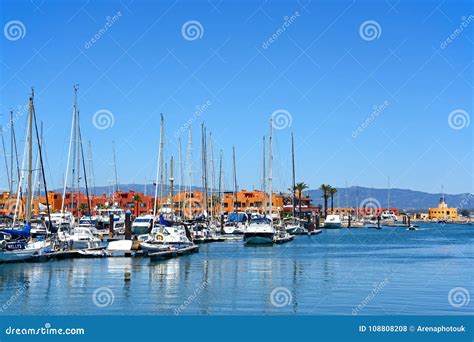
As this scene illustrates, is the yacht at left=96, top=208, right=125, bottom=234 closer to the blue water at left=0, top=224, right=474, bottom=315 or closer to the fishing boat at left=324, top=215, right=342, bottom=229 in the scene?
the blue water at left=0, top=224, right=474, bottom=315

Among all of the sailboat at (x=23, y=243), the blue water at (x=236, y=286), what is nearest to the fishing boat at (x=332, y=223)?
the blue water at (x=236, y=286)

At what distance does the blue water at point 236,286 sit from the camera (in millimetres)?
30984

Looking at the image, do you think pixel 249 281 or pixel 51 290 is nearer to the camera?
pixel 51 290

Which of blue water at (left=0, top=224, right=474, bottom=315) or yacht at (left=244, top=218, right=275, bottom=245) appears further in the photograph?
yacht at (left=244, top=218, right=275, bottom=245)

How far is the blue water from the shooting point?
102ft

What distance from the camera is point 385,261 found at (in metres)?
58.6

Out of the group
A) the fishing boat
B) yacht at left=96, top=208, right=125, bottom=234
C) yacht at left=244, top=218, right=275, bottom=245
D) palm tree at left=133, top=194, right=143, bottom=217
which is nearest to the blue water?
yacht at left=244, top=218, right=275, bottom=245

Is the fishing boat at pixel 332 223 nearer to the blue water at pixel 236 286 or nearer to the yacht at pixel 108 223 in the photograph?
the yacht at pixel 108 223

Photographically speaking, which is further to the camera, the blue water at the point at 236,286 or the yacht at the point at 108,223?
the yacht at the point at 108,223

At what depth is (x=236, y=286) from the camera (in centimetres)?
3900

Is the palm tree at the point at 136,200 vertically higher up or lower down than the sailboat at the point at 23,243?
higher up
